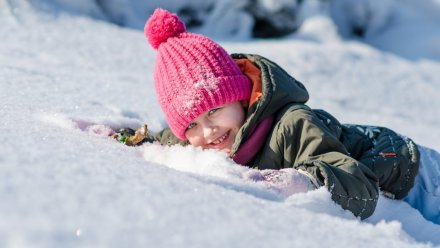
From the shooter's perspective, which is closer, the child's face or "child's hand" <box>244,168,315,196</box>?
"child's hand" <box>244,168,315,196</box>

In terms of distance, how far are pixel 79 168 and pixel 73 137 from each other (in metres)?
0.35

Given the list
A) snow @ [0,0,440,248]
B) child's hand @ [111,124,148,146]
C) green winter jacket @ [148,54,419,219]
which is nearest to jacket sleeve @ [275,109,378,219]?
green winter jacket @ [148,54,419,219]

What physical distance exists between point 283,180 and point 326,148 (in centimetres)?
26

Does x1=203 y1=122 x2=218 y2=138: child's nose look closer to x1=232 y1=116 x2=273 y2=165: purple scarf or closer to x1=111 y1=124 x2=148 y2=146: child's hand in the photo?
x1=232 y1=116 x2=273 y2=165: purple scarf

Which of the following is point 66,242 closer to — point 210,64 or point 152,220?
point 152,220

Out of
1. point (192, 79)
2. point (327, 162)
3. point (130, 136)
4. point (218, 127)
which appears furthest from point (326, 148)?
point (130, 136)

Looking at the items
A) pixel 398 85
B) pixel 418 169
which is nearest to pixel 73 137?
pixel 418 169

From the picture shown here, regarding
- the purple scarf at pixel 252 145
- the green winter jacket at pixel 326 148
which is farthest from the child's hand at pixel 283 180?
the purple scarf at pixel 252 145

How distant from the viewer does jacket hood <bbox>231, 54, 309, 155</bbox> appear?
146 cm

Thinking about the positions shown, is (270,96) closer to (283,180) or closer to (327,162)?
(327,162)

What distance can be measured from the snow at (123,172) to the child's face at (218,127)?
0.24 metres

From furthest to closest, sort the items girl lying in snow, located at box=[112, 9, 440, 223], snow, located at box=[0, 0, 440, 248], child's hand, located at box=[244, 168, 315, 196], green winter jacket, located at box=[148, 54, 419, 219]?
girl lying in snow, located at box=[112, 9, 440, 223] → green winter jacket, located at box=[148, 54, 419, 219] → child's hand, located at box=[244, 168, 315, 196] → snow, located at box=[0, 0, 440, 248]

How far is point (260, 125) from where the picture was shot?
1494 millimetres

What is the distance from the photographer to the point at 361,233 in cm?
83
